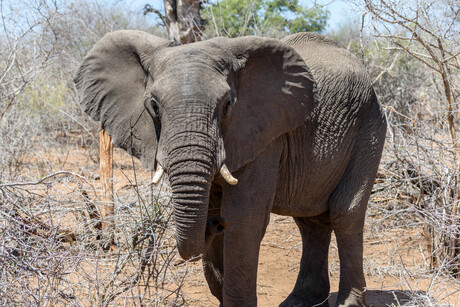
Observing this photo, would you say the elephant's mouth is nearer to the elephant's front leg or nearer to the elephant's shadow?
the elephant's front leg

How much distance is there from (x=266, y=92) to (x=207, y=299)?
215 cm

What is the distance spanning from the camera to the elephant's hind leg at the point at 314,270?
15.9 ft

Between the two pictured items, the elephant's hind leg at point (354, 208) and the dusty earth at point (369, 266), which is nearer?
the elephant's hind leg at point (354, 208)

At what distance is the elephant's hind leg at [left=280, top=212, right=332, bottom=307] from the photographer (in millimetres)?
4832

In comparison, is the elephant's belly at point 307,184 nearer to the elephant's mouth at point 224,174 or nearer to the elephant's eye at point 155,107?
the elephant's mouth at point 224,174

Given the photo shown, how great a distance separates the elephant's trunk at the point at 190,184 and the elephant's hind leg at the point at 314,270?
178 cm

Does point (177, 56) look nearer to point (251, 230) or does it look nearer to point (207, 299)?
point (251, 230)

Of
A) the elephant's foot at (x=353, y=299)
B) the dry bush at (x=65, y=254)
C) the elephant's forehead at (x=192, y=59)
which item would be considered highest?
the elephant's forehead at (x=192, y=59)

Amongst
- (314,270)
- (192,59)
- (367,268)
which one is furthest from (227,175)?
(367,268)

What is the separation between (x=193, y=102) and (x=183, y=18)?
224 inches

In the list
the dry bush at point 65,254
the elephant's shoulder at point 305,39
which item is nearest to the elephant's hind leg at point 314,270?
the dry bush at point 65,254

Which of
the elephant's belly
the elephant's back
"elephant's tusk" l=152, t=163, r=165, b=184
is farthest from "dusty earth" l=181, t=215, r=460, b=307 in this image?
"elephant's tusk" l=152, t=163, r=165, b=184

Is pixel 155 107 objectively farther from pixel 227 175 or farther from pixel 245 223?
pixel 245 223

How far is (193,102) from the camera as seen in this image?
3215 mm
